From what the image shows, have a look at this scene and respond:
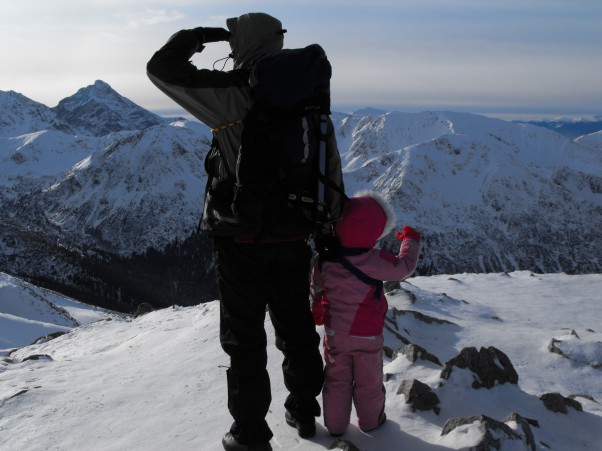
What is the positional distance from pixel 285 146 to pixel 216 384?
5.03 m

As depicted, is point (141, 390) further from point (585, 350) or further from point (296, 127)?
point (585, 350)

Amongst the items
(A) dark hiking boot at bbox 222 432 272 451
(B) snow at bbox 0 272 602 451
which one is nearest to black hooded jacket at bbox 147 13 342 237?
(A) dark hiking boot at bbox 222 432 272 451

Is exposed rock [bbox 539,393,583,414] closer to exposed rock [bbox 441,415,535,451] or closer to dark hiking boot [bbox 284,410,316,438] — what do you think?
exposed rock [bbox 441,415,535,451]

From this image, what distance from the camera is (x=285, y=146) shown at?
4895 mm

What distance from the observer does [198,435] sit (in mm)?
6477

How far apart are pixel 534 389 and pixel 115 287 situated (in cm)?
16030

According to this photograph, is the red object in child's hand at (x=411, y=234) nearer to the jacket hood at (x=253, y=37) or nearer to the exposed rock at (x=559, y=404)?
the jacket hood at (x=253, y=37)

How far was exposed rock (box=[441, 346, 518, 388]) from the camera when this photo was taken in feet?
23.0

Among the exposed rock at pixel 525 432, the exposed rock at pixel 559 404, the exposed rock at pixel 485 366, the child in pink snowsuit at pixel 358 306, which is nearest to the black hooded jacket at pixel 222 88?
the child in pink snowsuit at pixel 358 306

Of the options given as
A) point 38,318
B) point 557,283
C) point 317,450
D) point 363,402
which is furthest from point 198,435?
point 38,318

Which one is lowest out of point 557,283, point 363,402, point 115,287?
point 115,287

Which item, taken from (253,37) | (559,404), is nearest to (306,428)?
(559,404)

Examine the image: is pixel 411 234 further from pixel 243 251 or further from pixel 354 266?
pixel 243 251

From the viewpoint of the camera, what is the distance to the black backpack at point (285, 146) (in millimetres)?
4746
